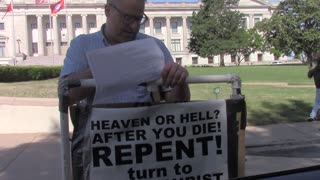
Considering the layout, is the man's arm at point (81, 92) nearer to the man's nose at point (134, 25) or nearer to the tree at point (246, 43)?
the man's nose at point (134, 25)

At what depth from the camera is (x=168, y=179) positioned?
228 cm

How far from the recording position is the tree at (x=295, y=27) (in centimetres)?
8219

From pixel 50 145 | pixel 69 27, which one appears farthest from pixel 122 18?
pixel 69 27

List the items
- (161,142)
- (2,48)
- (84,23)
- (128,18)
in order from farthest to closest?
(84,23)
(2,48)
(128,18)
(161,142)

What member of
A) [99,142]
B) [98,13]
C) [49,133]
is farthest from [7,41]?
[99,142]

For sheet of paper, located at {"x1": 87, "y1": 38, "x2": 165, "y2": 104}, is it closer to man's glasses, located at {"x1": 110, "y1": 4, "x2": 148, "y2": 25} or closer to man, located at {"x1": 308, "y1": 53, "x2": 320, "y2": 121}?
man's glasses, located at {"x1": 110, "y1": 4, "x2": 148, "y2": 25}

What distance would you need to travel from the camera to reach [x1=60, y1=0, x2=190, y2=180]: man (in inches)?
88.2

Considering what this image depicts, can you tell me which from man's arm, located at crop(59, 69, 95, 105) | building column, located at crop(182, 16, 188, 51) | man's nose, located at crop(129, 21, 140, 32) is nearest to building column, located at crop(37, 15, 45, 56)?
building column, located at crop(182, 16, 188, 51)

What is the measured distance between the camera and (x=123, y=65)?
83.4 inches

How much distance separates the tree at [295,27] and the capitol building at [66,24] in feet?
68.9

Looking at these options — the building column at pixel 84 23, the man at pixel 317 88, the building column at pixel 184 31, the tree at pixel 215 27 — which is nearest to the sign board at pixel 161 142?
the man at pixel 317 88

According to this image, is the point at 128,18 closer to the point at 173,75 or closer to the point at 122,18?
the point at 122,18

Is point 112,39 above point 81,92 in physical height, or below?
above

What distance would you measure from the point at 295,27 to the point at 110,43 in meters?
84.3
